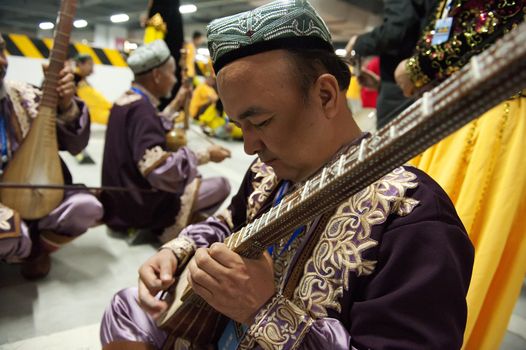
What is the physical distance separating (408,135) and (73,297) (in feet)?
6.12

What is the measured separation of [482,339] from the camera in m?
1.16

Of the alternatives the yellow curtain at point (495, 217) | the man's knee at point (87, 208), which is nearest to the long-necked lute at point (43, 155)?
the man's knee at point (87, 208)

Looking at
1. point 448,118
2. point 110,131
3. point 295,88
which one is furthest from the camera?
point 110,131

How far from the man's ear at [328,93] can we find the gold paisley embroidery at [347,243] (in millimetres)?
182

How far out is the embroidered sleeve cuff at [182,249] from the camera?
1.04m

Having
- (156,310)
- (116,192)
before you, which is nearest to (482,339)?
(156,310)

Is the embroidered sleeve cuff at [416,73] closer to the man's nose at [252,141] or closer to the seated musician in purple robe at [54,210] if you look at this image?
the man's nose at [252,141]

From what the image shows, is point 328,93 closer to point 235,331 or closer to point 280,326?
point 280,326

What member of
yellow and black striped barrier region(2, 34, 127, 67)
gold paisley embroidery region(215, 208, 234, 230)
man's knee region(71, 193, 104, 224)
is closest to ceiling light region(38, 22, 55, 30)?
yellow and black striped barrier region(2, 34, 127, 67)

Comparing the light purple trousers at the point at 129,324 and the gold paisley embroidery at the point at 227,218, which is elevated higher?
the gold paisley embroidery at the point at 227,218

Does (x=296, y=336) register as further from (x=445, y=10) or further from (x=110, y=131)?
(x=110, y=131)

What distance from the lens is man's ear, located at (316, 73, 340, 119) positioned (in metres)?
0.76

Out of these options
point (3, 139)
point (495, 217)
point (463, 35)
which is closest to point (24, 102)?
point (3, 139)

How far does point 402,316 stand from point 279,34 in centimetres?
56
